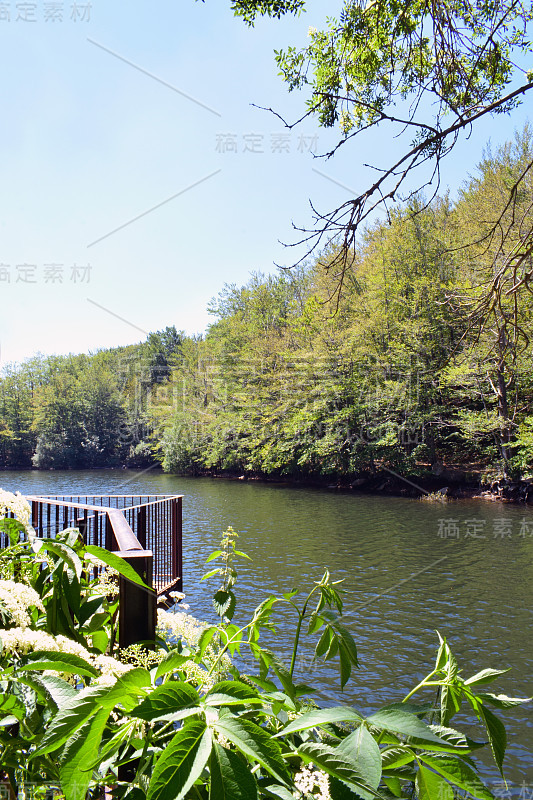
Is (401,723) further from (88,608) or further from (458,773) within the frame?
(88,608)

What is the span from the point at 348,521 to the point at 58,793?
61.2 feet

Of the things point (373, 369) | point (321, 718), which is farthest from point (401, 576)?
→ point (373, 369)

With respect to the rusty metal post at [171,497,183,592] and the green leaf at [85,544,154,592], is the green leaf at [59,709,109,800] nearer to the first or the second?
the green leaf at [85,544,154,592]

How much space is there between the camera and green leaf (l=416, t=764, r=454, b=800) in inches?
29.1

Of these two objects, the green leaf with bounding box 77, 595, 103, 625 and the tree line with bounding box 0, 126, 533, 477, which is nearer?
the green leaf with bounding box 77, 595, 103, 625

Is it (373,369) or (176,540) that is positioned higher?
(373,369)

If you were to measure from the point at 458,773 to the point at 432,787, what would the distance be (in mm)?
48

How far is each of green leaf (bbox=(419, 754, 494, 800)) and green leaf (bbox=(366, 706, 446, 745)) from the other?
0.16ft

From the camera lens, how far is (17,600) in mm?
1180

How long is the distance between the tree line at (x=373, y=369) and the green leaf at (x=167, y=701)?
44.6ft

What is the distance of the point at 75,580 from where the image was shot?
117 centimetres

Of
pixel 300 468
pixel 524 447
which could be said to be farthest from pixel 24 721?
pixel 300 468

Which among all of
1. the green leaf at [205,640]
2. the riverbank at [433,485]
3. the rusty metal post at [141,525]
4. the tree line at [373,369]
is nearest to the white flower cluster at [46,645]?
the green leaf at [205,640]

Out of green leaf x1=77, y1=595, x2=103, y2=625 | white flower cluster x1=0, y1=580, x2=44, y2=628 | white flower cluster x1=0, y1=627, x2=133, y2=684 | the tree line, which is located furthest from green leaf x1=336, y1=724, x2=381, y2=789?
the tree line
